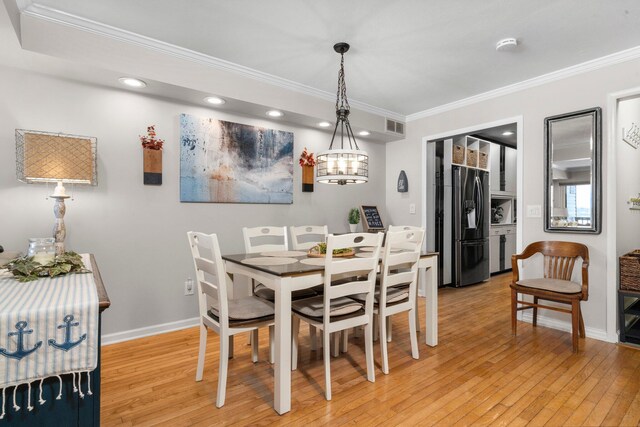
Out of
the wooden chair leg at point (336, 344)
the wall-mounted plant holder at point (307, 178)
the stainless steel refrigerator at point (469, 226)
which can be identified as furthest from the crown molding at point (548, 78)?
the wooden chair leg at point (336, 344)

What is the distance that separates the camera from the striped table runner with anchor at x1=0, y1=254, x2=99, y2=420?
3.13ft

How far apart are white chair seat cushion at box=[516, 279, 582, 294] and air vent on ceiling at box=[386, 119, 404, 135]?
2351 millimetres

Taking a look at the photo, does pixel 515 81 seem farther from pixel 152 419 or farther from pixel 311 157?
pixel 152 419

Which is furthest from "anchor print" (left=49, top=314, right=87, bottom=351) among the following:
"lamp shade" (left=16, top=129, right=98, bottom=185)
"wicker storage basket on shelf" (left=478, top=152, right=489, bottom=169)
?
"wicker storage basket on shelf" (left=478, top=152, right=489, bottom=169)

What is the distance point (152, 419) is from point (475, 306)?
135 inches

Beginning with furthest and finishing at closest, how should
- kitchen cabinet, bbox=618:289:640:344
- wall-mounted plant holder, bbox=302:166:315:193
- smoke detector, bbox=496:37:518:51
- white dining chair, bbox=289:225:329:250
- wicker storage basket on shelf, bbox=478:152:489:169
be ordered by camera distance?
wicker storage basket on shelf, bbox=478:152:489:169 → wall-mounted plant holder, bbox=302:166:315:193 → white dining chair, bbox=289:225:329:250 → kitchen cabinet, bbox=618:289:640:344 → smoke detector, bbox=496:37:518:51

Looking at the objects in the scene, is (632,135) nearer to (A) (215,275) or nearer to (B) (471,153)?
(B) (471,153)

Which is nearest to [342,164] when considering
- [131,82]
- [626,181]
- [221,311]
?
[221,311]

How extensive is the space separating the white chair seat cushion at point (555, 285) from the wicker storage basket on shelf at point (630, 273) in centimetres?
32

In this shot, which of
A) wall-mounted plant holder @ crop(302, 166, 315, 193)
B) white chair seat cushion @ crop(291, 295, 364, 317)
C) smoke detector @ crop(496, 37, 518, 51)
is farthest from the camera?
wall-mounted plant holder @ crop(302, 166, 315, 193)

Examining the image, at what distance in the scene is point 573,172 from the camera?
10.2 ft

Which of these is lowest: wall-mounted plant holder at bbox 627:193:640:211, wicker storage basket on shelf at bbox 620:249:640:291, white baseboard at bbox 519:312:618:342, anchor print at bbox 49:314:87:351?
white baseboard at bbox 519:312:618:342

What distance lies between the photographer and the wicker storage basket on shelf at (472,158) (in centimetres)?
512

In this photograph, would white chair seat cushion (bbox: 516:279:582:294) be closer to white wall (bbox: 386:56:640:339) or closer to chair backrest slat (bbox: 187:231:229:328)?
white wall (bbox: 386:56:640:339)
